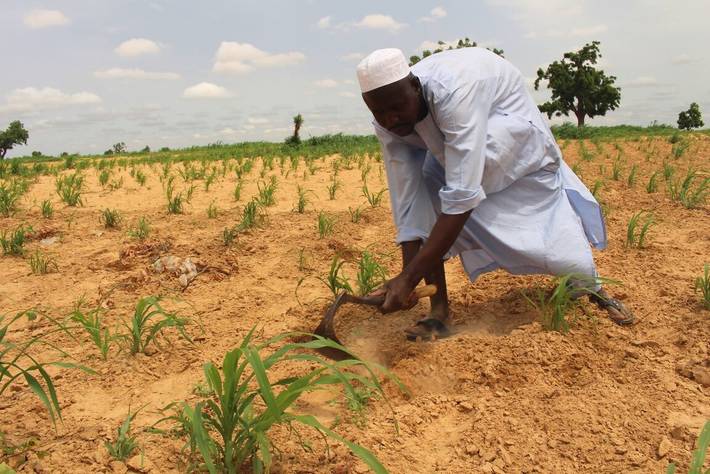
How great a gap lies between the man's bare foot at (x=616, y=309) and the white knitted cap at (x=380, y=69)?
4.04 feet

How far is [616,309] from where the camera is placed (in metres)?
2.27

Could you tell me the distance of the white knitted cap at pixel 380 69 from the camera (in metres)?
1.77

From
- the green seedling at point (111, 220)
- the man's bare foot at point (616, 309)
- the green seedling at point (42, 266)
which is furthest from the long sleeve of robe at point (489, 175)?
the green seedling at point (111, 220)

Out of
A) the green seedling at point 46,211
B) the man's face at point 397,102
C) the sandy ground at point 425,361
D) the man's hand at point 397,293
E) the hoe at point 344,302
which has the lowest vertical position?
the sandy ground at point 425,361

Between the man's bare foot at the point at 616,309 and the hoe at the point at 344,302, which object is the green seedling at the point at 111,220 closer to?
the hoe at the point at 344,302

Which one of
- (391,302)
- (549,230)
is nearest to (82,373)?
(391,302)

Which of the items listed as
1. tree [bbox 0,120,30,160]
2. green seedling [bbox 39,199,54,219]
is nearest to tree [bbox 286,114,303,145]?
green seedling [bbox 39,199,54,219]

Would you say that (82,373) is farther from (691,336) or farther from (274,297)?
(691,336)

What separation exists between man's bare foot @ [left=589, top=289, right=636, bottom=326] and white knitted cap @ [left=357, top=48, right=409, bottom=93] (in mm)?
1232

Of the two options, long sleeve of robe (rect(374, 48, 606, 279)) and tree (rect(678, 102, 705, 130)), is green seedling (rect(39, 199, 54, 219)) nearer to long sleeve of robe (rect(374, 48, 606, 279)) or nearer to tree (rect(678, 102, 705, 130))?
long sleeve of robe (rect(374, 48, 606, 279))

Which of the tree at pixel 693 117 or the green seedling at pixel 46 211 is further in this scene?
the tree at pixel 693 117

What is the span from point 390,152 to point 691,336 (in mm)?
1392

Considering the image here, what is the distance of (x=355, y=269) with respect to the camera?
10.5 feet

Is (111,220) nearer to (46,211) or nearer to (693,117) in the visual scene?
(46,211)
